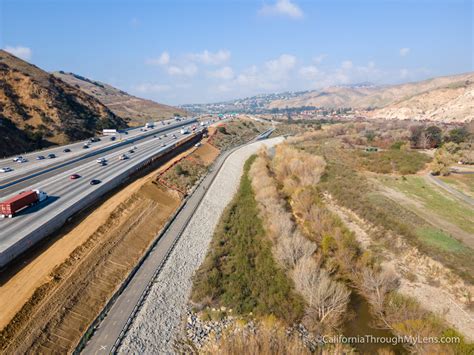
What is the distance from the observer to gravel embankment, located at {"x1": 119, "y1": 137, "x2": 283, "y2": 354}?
22.1 m

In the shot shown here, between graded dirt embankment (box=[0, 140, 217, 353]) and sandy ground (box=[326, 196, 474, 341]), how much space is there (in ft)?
97.1

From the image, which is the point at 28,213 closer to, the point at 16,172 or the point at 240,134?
the point at 16,172

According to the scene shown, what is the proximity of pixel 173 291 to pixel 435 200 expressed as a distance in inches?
1999

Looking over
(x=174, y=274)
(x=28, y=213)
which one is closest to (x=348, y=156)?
(x=174, y=274)

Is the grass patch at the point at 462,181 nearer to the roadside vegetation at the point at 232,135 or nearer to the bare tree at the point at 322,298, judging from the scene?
the bare tree at the point at 322,298

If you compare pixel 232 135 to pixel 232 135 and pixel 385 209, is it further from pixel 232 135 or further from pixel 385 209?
pixel 385 209

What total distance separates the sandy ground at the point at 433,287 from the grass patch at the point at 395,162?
42069 millimetres

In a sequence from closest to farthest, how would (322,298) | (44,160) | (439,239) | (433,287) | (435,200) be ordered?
(322,298) < (433,287) < (439,239) < (435,200) < (44,160)

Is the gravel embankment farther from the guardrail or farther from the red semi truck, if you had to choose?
the red semi truck

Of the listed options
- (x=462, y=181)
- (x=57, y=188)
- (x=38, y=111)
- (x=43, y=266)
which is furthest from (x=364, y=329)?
(x=38, y=111)

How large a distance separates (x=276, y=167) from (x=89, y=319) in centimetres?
5097

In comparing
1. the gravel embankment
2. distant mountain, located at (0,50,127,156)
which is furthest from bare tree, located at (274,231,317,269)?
distant mountain, located at (0,50,127,156)

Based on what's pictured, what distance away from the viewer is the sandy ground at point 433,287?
2614 cm

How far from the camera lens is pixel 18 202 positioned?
34031mm
